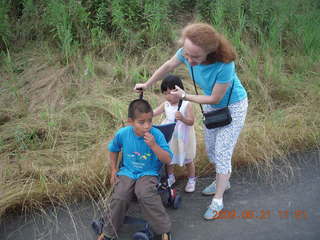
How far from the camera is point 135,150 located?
8.96ft

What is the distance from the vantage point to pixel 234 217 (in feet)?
9.85

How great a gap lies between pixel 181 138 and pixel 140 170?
0.58m

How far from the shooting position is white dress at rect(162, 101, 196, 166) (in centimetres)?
310

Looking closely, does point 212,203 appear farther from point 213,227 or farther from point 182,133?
point 182,133

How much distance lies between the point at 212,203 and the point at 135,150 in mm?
957

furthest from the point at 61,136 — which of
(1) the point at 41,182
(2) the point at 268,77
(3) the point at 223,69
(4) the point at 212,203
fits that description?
(2) the point at 268,77

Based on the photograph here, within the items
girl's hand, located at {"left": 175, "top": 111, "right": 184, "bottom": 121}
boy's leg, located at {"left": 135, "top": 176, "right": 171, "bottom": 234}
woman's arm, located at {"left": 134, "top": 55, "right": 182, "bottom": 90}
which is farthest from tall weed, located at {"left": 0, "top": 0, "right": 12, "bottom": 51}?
boy's leg, located at {"left": 135, "top": 176, "right": 171, "bottom": 234}

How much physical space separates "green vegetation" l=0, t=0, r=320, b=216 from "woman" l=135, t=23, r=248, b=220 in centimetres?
80

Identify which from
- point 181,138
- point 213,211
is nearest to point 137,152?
point 181,138

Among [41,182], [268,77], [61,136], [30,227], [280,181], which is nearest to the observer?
[30,227]

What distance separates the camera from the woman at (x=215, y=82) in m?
2.47

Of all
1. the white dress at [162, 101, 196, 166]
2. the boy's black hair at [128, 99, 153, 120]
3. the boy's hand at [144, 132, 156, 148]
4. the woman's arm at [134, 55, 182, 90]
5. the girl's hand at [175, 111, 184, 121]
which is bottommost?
the white dress at [162, 101, 196, 166]

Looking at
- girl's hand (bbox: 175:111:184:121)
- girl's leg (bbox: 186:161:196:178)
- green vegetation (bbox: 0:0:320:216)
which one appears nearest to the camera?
girl's hand (bbox: 175:111:184:121)
